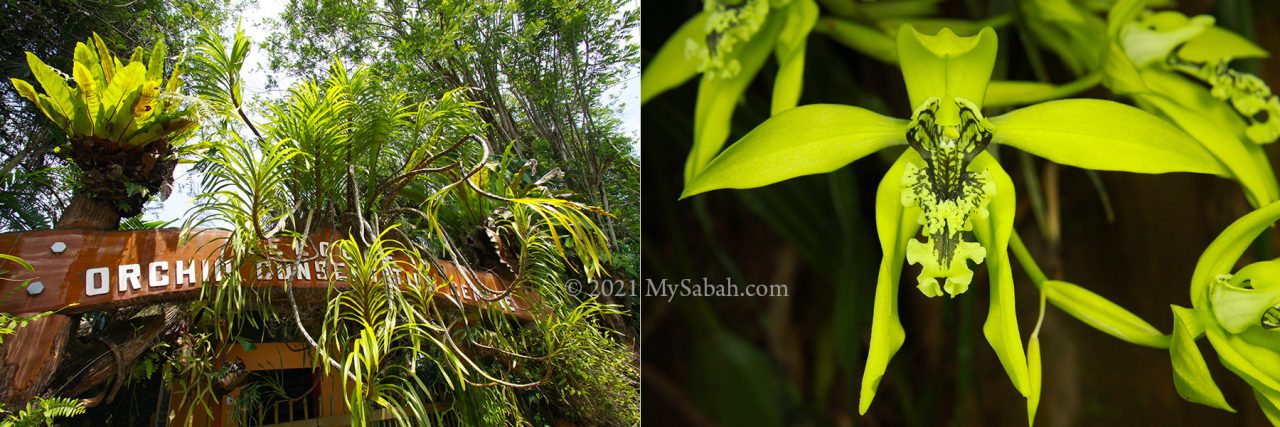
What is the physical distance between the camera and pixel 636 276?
1390 mm

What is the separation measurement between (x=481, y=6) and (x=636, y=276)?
613 millimetres

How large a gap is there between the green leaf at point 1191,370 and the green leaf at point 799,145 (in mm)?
334

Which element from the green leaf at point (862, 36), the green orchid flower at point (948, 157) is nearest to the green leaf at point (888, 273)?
the green orchid flower at point (948, 157)

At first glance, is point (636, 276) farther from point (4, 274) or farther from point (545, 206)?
point (4, 274)

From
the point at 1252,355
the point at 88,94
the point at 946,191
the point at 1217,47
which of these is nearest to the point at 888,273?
the point at 946,191

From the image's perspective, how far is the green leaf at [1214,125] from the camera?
0.80 meters

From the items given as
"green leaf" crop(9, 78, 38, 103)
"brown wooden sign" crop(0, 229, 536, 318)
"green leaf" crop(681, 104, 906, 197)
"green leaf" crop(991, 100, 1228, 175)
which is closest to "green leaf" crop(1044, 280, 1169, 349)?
"green leaf" crop(991, 100, 1228, 175)

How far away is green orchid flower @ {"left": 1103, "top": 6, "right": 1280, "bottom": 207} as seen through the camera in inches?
31.4

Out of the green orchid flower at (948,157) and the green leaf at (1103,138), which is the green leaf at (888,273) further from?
the green leaf at (1103,138)

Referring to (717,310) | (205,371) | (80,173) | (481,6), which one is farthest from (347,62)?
(717,310)

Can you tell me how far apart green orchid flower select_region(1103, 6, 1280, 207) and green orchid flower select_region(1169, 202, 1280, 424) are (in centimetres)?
9

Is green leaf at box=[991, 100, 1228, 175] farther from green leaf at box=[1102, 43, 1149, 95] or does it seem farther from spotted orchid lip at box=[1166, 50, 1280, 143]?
spotted orchid lip at box=[1166, 50, 1280, 143]

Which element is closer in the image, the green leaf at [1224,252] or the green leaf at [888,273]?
the green leaf at [888,273]

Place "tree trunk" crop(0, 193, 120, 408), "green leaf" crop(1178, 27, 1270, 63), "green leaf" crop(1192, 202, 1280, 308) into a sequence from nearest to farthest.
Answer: "green leaf" crop(1192, 202, 1280, 308), "green leaf" crop(1178, 27, 1270, 63), "tree trunk" crop(0, 193, 120, 408)
